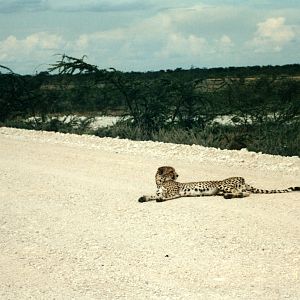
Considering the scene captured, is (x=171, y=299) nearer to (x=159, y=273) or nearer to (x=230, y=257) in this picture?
(x=159, y=273)

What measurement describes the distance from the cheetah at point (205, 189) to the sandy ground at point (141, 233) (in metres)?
0.20

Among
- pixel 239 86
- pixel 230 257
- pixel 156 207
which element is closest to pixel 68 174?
pixel 156 207

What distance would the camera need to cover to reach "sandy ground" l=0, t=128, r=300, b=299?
690 cm

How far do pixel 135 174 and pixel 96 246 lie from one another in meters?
4.80

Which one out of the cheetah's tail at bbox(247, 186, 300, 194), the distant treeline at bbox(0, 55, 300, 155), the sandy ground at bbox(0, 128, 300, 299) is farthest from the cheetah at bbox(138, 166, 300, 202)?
the distant treeline at bbox(0, 55, 300, 155)

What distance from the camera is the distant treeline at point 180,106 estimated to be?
1883 centimetres

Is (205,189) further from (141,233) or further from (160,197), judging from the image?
(141,233)

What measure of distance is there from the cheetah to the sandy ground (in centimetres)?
20

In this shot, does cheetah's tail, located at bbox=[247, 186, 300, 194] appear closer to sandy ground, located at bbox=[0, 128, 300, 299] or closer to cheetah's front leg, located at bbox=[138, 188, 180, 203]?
sandy ground, located at bbox=[0, 128, 300, 299]

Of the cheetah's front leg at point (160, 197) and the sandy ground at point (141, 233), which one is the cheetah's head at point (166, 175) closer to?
the cheetah's front leg at point (160, 197)

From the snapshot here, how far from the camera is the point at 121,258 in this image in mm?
7852

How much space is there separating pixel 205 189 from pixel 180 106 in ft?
39.4

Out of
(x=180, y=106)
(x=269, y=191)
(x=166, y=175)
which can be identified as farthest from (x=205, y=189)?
(x=180, y=106)

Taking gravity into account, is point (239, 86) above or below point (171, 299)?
above
